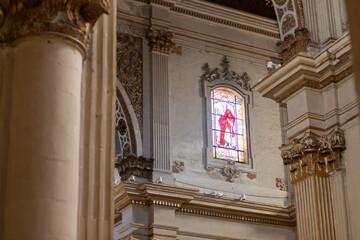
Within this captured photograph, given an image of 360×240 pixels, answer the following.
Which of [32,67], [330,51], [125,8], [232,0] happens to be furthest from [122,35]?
[32,67]

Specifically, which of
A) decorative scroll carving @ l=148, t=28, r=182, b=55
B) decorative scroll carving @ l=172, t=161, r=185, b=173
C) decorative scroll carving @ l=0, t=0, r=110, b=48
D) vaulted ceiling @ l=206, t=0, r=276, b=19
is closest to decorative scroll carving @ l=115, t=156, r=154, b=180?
decorative scroll carving @ l=172, t=161, r=185, b=173

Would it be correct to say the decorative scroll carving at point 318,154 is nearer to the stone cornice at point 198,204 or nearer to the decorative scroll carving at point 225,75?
the stone cornice at point 198,204

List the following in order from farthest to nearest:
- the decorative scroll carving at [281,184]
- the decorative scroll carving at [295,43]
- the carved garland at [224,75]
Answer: the carved garland at [224,75] < the decorative scroll carving at [281,184] < the decorative scroll carving at [295,43]

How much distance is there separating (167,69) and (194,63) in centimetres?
93

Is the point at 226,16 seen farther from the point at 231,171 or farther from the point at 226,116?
the point at 231,171

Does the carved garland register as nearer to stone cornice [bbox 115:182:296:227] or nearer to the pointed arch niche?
the pointed arch niche

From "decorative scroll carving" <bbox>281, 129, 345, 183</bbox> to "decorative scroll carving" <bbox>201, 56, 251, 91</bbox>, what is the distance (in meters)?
7.13

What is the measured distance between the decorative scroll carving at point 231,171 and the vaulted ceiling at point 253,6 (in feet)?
13.9

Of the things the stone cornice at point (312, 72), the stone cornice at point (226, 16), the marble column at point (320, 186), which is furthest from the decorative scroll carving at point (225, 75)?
the marble column at point (320, 186)

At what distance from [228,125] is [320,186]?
7.36 m

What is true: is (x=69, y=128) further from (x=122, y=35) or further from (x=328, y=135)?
(x=122, y=35)

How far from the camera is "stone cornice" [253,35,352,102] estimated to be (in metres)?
11.3

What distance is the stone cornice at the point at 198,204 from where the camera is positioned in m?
16.1

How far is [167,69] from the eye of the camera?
1794 centimetres
